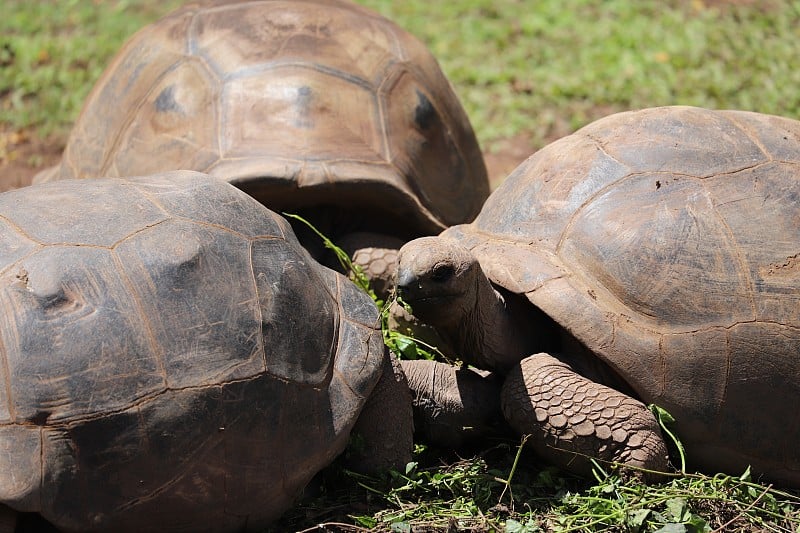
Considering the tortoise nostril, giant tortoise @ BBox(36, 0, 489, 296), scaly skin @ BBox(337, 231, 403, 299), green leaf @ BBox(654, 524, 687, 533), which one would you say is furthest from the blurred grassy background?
green leaf @ BBox(654, 524, 687, 533)

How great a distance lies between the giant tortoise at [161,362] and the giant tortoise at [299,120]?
3.61ft

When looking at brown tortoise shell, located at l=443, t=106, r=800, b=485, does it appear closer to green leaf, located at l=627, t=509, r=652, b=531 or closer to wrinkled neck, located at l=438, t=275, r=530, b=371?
wrinkled neck, located at l=438, t=275, r=530, b=371

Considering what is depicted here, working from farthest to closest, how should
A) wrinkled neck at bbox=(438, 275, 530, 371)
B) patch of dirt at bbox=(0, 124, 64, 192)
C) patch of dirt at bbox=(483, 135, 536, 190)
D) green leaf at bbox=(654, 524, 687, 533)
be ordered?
patch of dirt at bbox=(483, 135, 536, 190) → patch of dirt at bbox=(0, 124, 64, 192) → wrinkled neck at bbox=(438, 275, 530, 371) → green leaf at bbox=(654, 524, 687, 533)

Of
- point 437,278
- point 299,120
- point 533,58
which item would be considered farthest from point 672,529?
point 533,58

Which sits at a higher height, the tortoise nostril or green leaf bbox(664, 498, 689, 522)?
the tortoise nostril

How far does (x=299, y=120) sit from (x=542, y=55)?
144 inches

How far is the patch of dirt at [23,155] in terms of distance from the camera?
5.63m

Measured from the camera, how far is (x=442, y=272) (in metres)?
2.84

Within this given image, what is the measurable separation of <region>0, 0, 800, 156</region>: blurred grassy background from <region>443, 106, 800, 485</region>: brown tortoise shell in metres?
3.02

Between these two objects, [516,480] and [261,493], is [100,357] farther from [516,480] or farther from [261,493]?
[516,480]

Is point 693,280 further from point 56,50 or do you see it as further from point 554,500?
point 56,50

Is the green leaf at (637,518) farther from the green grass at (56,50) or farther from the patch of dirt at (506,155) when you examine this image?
the green grass at (56,50)

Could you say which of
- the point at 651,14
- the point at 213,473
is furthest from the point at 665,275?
the point at 651,14

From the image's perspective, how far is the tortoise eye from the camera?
283cm
